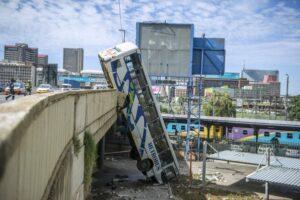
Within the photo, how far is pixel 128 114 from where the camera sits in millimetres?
18984

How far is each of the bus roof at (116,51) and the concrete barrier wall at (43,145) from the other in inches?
304

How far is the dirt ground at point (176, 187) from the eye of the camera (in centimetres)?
1825

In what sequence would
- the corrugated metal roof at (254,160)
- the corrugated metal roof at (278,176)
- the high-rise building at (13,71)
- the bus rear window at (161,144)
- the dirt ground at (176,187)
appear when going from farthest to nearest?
the high-rise building at (13,71) < the corrugated metal roof at (254,160) < the bus rear window at (161,144) < the dirt ground at (176,187) < the corrugated metal roof at (278,176)

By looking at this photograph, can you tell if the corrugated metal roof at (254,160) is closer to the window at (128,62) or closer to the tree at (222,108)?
the window at (128,62)

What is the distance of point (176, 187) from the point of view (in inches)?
781

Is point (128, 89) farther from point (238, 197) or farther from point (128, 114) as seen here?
point (238, 197)

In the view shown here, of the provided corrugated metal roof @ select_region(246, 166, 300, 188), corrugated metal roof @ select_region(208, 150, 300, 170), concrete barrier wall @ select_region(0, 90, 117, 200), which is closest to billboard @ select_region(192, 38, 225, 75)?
corrugated metal roof @ select_region(208, 150, 300, 170)

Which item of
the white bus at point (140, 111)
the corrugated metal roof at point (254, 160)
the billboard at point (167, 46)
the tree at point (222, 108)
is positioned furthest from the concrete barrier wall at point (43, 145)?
the tree at point (222, 108)

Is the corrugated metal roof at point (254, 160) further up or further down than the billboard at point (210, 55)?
further down

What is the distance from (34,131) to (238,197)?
55.6 ft

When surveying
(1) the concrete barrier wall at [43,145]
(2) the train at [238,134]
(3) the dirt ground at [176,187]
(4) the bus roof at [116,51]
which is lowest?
(3) the dirt ground at [176,187]

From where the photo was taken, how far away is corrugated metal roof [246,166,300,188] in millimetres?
16641

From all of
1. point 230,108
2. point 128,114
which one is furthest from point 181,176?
point 230,108

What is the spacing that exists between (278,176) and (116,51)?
1015cm
